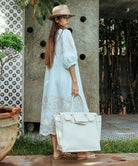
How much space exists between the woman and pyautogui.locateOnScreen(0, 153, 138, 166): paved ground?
118 mm

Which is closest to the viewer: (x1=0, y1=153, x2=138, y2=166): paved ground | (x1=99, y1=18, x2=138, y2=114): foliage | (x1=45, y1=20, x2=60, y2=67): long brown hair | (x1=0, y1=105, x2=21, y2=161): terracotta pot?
(x1=0, y1=105, x2=21, y2=161): terracotta pot

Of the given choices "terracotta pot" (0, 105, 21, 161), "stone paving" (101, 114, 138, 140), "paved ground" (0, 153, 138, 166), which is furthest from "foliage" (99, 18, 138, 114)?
"terracotta pot" (0, 105, 21, 161)

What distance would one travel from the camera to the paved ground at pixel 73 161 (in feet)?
9.74

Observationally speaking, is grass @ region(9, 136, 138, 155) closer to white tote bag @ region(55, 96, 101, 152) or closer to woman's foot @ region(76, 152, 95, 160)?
woman's foot @ region(76, 152, 95, 160)

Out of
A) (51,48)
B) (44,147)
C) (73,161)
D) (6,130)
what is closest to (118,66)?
(44,147)

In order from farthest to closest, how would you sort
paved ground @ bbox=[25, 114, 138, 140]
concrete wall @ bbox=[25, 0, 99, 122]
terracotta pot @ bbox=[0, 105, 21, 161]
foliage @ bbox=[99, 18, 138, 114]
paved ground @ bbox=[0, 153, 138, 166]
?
foliage @ bbox=[99, 18, 138, 114]
concrete wall @ bbox=[25, 0, 99, 122]
paved ground @ bbox=[25, 114, 138, 140]
paved ground @ bbox=[0, 153, 138, 166]
terracotta pot @ bbox=[0, 105, 21, 161]

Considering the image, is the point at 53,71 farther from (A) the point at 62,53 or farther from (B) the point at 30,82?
(B) the point at 30,82

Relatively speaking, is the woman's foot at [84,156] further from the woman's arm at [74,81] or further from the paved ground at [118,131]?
the paved ground at [118,131]

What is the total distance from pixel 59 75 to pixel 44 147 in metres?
1.12

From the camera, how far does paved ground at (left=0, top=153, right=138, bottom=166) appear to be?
297cm

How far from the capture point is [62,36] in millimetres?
3156

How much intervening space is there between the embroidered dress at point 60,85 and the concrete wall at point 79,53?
1.71 metres

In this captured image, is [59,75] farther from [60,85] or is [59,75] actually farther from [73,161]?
[73,161]

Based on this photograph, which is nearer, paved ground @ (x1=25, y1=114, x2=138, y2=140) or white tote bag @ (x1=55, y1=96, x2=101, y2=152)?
white tote bag @ (x1=55, y1=96, x2=101, y2=152)
